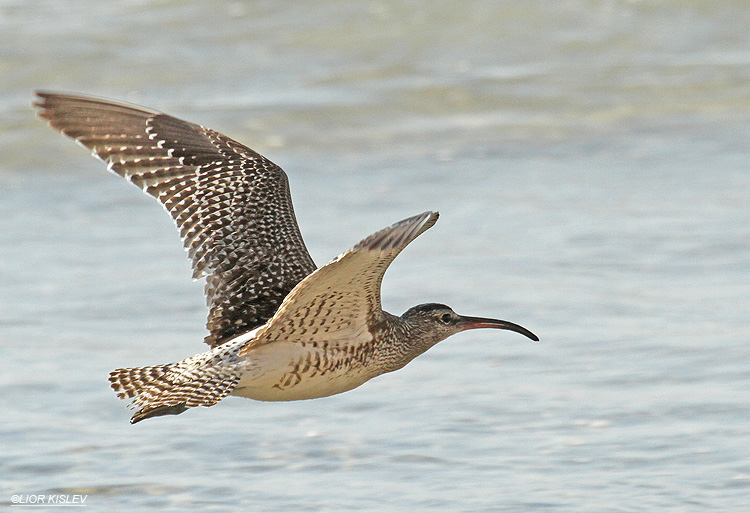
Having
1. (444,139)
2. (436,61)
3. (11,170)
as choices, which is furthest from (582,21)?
(11,170)

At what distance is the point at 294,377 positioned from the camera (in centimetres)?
488

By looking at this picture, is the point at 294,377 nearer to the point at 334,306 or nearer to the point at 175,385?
the point at 334,306

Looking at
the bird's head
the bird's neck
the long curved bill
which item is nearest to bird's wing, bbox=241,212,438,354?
the bird's neck

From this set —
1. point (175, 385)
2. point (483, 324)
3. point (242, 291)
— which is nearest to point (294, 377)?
point (175, 385)

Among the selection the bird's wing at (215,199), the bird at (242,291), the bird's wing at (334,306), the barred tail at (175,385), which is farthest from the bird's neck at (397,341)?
the barred tail at (175,385)

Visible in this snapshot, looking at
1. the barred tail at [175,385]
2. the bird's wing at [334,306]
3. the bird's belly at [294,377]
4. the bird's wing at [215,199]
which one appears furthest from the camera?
the bird's wing at [215,199]

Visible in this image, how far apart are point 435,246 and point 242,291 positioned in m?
2.42

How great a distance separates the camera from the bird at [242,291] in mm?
4750

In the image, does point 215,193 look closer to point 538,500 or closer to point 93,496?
point 93,496

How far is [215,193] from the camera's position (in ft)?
18.6

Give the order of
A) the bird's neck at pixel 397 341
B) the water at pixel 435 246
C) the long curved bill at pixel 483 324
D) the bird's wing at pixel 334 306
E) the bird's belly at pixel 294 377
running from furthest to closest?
the long curved bill at pixel 483 324 → the water at pixel 435 246 → the bird's neck at pixel 397 341 → the bird's belly at pixel 294 377 → the bird's wing at pixel 334 306

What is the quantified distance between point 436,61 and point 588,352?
18.4 ft

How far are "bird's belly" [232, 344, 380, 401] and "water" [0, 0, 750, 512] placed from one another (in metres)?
0.41

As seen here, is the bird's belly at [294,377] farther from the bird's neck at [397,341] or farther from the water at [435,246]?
the water at [435,246]
